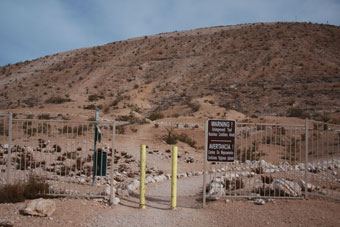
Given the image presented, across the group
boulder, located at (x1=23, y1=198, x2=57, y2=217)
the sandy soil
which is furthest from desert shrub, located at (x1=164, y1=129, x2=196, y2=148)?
boulder, located at (x1=23, y1=198, x2=57, y2=217)

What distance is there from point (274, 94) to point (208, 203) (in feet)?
106

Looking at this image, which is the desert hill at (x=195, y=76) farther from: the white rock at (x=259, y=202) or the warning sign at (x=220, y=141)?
the white rock at (x=259, y=202)

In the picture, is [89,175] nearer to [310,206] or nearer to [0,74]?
[310,206]

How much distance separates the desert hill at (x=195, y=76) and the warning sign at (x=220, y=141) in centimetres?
2110

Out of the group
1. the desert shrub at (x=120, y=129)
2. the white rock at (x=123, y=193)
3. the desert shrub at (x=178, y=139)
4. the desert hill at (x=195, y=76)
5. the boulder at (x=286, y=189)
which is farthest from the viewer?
the desert hill at (x=195, y=76)

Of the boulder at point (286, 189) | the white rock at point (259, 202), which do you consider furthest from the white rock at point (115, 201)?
the boulder at point (286, 189)

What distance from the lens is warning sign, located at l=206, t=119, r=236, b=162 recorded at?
7.46 m

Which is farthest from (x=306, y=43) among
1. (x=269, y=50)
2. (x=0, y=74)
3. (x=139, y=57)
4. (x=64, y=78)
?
(x=0, y=74)

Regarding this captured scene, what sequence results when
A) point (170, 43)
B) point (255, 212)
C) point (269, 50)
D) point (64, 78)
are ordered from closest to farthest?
point (255, 212), point (269, 50), point (64, 78), point (170, 43)

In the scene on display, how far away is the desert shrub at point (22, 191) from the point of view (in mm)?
7242

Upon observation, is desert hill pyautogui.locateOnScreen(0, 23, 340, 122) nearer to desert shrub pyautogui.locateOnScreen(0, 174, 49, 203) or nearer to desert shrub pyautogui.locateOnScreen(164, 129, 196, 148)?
desert shrub pyautogui.locateOnScreen(164, 129, 196, 148)

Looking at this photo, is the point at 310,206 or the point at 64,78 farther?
the point at 64,78

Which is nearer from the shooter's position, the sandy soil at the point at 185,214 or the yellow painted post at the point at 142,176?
the sandy soil at the point at 185,214

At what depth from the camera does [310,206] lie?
751cm
